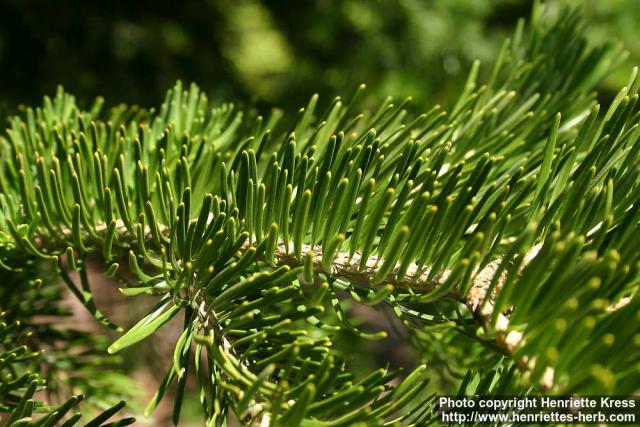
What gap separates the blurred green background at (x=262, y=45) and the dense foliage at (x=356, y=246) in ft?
1.24

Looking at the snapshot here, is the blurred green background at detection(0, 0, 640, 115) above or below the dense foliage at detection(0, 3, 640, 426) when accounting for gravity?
above

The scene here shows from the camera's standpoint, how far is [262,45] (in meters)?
1.08

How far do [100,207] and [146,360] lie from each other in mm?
402

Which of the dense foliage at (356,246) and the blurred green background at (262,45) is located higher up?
the blurred green background at (262,45)

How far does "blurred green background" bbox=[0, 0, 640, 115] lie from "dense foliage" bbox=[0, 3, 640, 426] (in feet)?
1.24

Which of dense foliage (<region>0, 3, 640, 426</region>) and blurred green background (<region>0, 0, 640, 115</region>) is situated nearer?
dense foliage (<region>0, 3, 640, 426</region>)

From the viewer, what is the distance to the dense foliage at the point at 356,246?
0.23 m

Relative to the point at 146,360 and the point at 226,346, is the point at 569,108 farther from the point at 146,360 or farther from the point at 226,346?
the point at 146,360

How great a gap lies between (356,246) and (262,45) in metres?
0.86

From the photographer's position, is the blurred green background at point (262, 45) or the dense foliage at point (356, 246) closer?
the dense foliage at point (356, 246)

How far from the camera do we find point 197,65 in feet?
2.94

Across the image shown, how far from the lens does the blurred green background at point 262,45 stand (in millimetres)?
795

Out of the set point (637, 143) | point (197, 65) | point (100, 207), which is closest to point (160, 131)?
point (100, 207)

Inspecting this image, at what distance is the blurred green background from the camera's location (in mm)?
795
